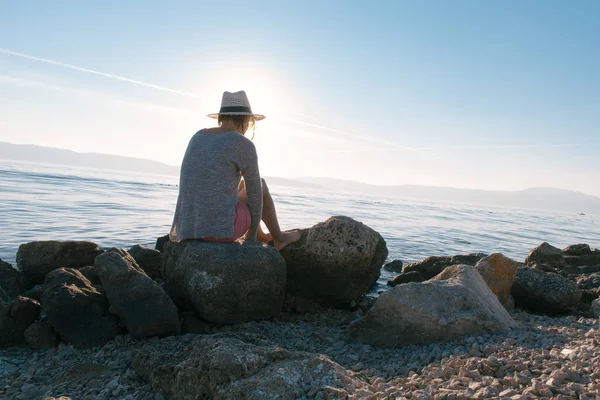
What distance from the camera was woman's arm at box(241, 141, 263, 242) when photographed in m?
4.99

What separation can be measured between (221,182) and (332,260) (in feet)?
6.40

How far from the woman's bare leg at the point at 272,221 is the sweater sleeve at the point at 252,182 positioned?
0.19 meters

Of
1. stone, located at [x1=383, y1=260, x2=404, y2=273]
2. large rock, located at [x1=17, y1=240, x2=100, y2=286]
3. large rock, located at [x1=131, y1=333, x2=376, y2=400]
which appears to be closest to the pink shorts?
large rock, located at [x1=131, y1=333, x2=376, y2=400]

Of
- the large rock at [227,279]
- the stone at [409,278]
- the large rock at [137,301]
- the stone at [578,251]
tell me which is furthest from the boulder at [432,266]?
the stone at [578,251]

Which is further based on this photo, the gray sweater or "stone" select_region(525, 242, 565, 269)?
"stone" select_region(525, 242, 565, 269)

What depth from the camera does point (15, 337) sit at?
462cm

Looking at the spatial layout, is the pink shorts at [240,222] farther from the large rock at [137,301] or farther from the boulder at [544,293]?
the boulder at [544,293]

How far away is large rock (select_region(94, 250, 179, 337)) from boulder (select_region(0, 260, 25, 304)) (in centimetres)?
204

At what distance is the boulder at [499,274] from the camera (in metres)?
6.32

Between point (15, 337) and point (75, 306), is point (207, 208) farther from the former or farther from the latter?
point (15, 337)

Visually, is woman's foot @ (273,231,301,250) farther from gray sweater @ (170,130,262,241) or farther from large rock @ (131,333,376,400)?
large rock @ (131,333,376,400)

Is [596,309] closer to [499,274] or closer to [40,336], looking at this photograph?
[499,274]

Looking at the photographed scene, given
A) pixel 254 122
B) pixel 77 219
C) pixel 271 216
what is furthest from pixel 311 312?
pixel 77 219

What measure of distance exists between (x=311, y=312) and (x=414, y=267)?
363 centimetres
